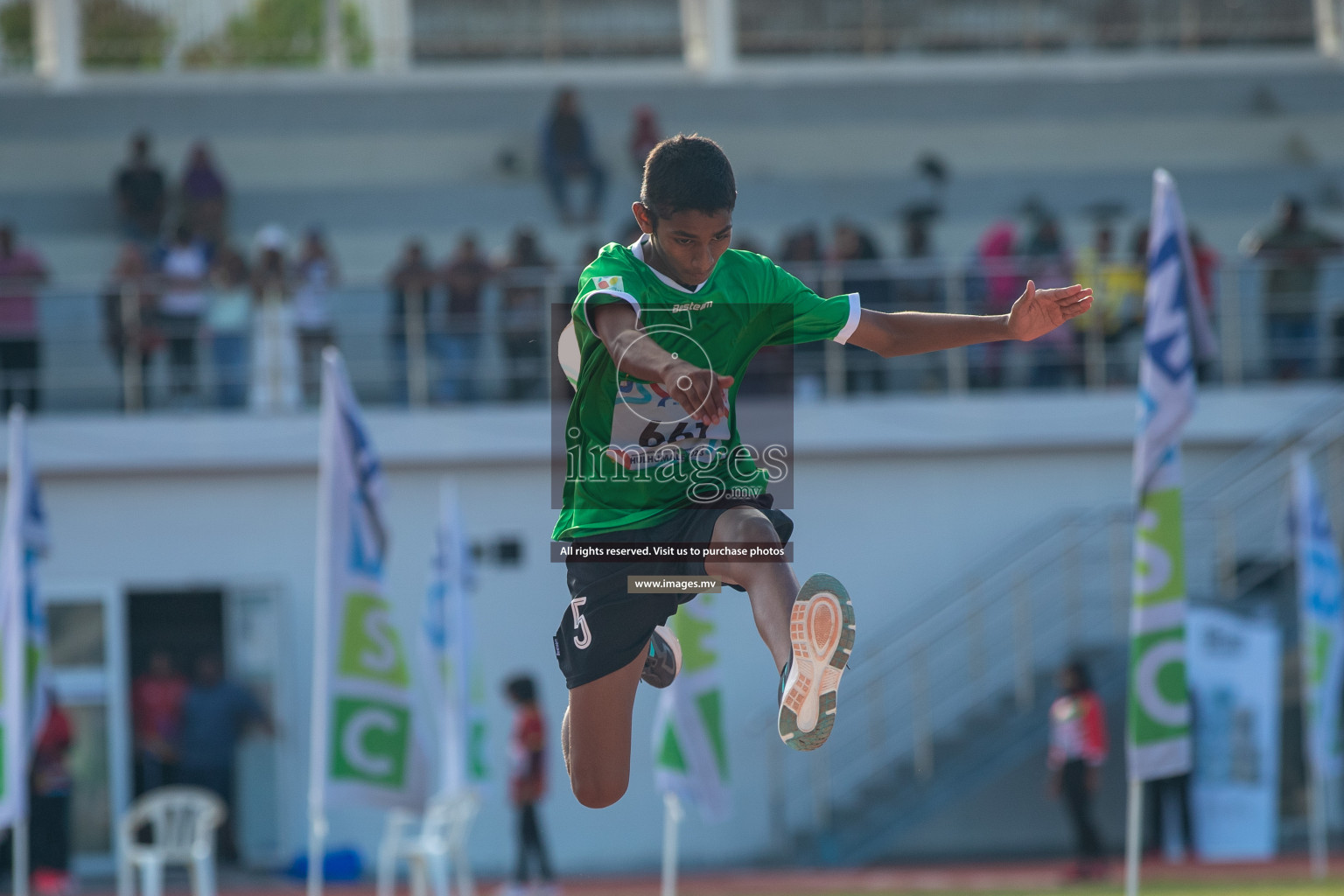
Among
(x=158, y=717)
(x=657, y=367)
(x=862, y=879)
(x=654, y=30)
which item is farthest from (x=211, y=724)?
(x=657, y=367)

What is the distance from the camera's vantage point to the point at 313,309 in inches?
634

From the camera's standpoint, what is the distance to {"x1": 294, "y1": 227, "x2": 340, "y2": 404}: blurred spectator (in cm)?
1600

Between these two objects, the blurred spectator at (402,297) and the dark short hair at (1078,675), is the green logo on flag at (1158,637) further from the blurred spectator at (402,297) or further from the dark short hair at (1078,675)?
the blurred spectator at (402,297)

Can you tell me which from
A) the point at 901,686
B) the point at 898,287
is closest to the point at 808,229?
the point at 898,287

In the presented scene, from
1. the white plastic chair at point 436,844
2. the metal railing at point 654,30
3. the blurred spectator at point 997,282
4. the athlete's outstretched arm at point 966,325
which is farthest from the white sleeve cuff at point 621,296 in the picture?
the metal railing at point 654,30

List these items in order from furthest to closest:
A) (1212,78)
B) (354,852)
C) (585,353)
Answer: (1212,78) < (354,852) < (585,353)

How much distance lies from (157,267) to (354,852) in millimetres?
5542

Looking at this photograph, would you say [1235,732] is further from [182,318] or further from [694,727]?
[182,318]

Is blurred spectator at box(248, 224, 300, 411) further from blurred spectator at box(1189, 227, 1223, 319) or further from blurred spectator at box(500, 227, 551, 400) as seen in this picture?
blurred spectator at box(1189, 227, 1223, 319)

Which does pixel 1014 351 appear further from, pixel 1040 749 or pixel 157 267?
pixel 157 267

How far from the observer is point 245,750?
16.2 m

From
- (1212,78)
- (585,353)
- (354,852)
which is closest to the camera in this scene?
(585,353)

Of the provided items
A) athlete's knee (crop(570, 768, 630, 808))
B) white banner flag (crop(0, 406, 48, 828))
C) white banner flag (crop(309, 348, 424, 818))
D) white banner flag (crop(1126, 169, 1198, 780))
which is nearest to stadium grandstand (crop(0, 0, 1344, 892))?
white banner flag (crop(0, 406, 48, 828))

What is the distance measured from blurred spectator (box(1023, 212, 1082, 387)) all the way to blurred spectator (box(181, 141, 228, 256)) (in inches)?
314
